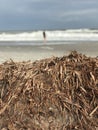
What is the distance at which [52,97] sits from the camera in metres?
3.91

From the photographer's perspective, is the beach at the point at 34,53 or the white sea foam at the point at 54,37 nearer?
the beach at the point at 34,53

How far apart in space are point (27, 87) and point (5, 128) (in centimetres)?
46

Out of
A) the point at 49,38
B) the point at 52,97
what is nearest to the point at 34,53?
the point at 52,97

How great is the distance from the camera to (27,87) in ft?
13.0

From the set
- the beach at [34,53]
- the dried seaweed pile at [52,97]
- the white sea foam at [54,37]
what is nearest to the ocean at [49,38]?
the white sea foam at [54,37]

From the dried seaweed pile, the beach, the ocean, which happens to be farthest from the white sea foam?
the dried seaweed pile

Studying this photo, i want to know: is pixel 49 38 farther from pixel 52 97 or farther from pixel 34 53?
pixel 52 97

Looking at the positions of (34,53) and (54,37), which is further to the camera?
(54,37)

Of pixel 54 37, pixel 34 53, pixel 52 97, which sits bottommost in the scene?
pixel 54 37

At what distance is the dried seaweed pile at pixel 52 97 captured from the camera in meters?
3.82

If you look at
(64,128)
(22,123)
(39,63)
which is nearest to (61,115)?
(64,128)

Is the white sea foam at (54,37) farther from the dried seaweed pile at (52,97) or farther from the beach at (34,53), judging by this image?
the dried seaweed pile at (52,97)

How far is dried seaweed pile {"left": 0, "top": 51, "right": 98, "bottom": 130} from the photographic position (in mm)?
3824

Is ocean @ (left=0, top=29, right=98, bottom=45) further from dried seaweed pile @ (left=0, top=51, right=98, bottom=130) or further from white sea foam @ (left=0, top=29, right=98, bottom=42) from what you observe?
dried seaweed pile @ (left=0, top=51, right=98, bottom=130)
